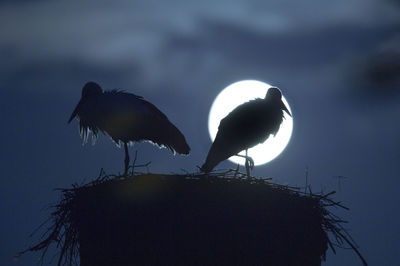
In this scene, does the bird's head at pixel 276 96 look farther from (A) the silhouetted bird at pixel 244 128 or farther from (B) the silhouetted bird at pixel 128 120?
(B) the silhouetted bird at pixel 128 120

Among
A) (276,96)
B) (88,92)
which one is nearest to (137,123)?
(88,92)

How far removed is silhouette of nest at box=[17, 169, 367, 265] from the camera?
7125 millimetres

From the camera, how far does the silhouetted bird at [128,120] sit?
11.0m

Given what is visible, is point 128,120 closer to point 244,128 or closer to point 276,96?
point 244,128

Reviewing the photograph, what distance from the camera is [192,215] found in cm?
720

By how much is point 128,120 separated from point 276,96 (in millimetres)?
2300

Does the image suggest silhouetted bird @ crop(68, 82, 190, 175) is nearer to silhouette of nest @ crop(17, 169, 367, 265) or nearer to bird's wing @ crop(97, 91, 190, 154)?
bird's wing @ crop(97, 91, 190, 154)

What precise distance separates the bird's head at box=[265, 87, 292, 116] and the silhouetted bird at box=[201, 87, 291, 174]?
22 cm

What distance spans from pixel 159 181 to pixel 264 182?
1082 millimetres

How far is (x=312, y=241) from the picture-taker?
24.9 ft

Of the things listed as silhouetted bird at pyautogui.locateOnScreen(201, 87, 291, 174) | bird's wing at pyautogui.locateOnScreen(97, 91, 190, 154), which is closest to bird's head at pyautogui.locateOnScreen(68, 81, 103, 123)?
bird's wing at pyautogui.locateOnScreen(97, 91, 190, 154)

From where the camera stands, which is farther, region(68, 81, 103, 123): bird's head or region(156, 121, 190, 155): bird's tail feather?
region(68, 81, 103, 123): bird's head

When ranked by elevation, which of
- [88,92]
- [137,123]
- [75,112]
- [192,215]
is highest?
[88,92]

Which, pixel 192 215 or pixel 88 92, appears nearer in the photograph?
pixel 192 215
